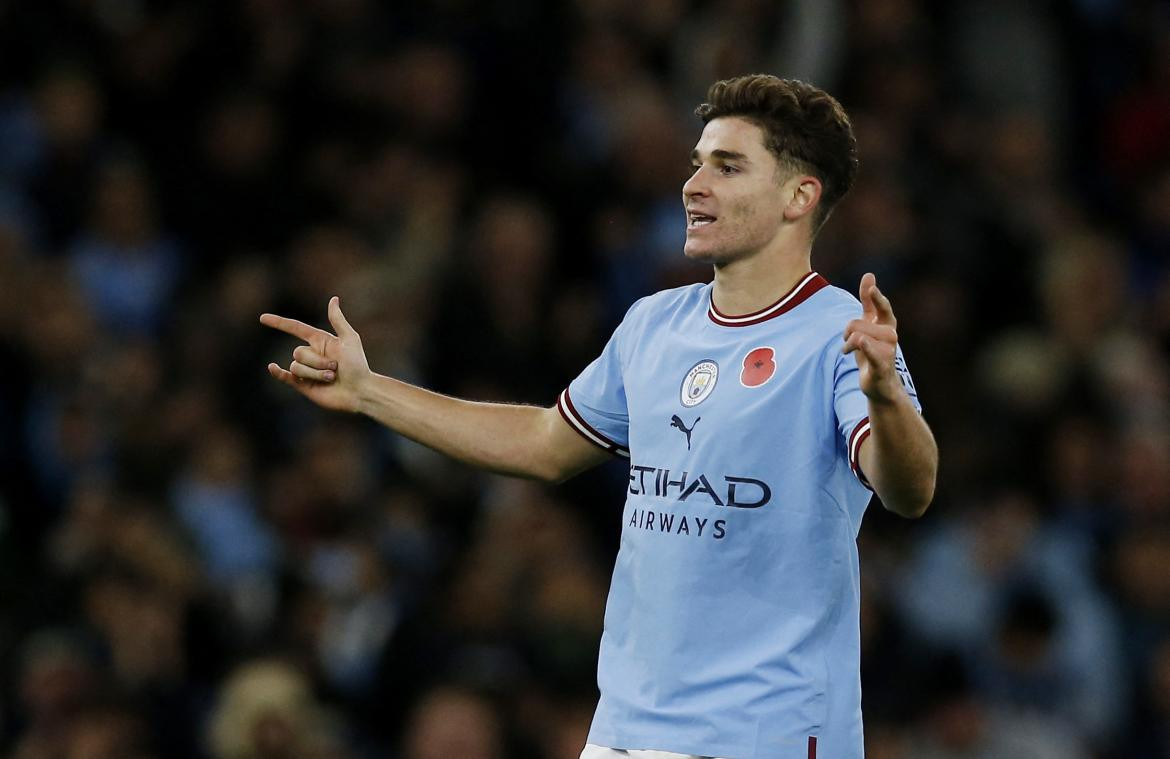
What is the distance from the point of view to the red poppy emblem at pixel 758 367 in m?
4.59

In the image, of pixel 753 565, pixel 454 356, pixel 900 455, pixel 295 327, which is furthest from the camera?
pixel 454 356

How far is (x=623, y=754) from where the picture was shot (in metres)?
4.59

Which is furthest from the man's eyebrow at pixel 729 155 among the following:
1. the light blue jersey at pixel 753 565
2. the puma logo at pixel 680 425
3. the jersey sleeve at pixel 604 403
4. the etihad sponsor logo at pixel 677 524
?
the etihad sponsor logo at pixel 677 524

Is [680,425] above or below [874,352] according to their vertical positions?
above

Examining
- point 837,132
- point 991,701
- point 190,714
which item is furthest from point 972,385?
point 837,132

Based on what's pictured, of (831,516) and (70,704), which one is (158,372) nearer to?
(70,704)

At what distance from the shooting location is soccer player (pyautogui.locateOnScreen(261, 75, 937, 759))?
14.6ft

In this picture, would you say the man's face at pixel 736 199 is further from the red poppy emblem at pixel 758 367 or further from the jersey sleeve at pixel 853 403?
the jersey sleeve at pixel 853 403

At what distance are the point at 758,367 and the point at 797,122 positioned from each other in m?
0.63

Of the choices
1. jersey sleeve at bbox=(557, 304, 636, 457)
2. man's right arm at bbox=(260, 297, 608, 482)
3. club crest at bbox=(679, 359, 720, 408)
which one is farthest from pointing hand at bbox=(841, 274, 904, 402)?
man's right arm at bbox=(260, 297, 608, 482)

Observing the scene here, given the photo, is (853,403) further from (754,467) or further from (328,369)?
(328,369)

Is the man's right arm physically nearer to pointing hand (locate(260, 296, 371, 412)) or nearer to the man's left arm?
pointing hand (locate(260, 296, 371, 412))

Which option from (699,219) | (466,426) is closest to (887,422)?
(699,219)

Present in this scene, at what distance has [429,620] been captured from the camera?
8.35 m
